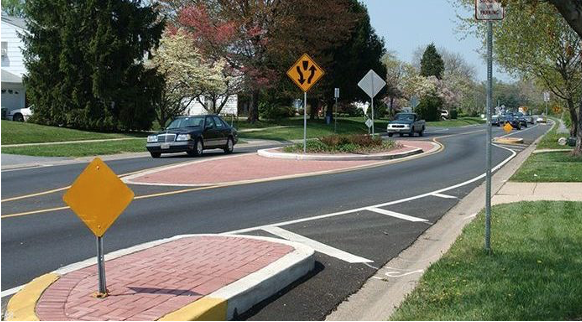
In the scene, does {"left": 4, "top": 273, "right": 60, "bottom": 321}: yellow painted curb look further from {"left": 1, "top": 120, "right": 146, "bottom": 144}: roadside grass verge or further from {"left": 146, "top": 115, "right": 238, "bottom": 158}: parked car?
{"left": 1, "top": 120, "right": 146, "bottom": 144}: roadside grass verge

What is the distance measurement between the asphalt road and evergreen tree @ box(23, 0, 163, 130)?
18046 mm

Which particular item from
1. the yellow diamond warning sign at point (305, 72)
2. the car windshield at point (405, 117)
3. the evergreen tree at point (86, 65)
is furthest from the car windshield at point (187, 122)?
the car windshield at point (405, 117)

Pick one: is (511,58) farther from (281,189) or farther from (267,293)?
(267,293)

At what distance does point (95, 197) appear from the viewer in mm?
5664

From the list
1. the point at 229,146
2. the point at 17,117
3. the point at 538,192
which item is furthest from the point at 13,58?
the point at 538,192

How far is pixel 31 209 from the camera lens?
11195 mm

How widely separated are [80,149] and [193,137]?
4972 mm

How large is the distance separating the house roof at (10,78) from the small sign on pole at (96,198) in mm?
45626

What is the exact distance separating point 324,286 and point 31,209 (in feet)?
21.6

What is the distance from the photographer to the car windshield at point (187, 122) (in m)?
23.9

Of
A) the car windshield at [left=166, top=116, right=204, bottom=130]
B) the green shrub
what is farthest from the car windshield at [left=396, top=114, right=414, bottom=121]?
the green shrub

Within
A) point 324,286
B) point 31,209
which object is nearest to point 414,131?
point 31,209

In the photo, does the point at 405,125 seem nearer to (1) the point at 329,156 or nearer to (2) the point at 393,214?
(1) the point at 329,156

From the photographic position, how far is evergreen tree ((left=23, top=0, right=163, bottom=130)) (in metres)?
34.6
